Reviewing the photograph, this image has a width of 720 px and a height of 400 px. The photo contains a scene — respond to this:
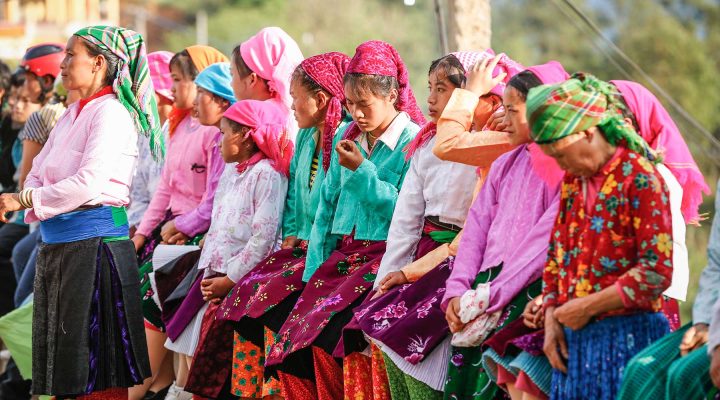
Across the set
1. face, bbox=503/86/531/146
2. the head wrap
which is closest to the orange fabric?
the head wrap

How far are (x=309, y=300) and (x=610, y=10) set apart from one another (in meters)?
43.0

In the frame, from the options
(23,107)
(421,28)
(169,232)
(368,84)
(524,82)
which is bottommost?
(421,28)

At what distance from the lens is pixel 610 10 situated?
4669 centimetres

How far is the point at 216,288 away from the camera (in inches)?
240

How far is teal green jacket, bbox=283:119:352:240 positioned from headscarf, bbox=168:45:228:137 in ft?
4.49

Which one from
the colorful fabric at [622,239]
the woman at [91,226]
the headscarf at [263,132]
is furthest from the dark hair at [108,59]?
the colorful fabric at [622,239]

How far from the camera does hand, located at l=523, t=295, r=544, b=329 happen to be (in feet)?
13.5

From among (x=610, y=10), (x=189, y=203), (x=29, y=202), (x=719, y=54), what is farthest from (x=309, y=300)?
(x=610, y=10)

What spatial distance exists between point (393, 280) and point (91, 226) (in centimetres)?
→ 168

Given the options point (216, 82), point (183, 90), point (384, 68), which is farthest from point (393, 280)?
point (183, 90)

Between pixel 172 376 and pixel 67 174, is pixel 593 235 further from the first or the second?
pixel 172 376

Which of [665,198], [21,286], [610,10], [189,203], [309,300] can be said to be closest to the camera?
[665,198]

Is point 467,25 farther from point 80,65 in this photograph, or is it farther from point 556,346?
point 556,346

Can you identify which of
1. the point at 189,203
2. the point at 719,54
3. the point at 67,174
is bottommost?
the point at 719,54
